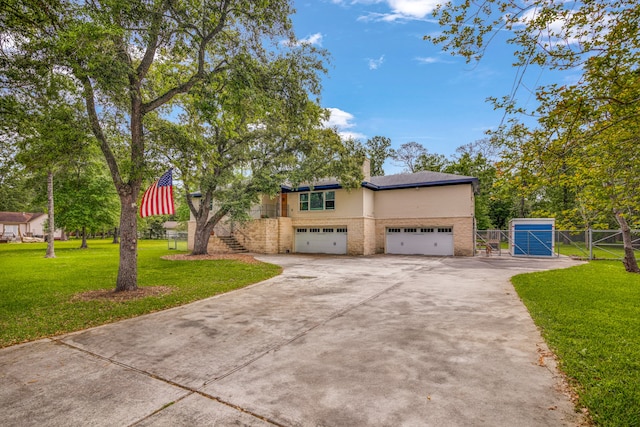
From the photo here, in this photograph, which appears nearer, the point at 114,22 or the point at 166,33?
the point at 114,22

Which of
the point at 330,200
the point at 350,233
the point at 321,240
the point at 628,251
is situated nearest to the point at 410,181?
the point at 350,233

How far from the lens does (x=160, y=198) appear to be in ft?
33.2

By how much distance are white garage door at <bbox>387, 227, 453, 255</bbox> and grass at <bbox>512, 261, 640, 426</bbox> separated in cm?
1109

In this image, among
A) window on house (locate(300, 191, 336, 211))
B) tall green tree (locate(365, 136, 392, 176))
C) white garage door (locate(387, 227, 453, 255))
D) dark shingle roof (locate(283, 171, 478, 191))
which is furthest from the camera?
tall green tree (locate(365, 136, 392, 176))

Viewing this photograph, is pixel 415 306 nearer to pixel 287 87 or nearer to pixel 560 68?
pixel 560 68

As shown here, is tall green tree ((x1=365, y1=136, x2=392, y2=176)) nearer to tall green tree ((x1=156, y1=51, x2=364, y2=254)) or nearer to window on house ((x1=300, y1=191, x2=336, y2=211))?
window on house ((x1=300, y1=191, x2=336, y2=211))

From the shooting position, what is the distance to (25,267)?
46.8 feet

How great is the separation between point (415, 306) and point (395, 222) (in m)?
15.5

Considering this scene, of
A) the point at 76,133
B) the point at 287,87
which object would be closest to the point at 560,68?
the point at 287,87

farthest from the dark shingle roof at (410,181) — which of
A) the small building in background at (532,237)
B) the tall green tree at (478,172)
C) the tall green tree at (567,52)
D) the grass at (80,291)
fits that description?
the tall green tree at (567,52)

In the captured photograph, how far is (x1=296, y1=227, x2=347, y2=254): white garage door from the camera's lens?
73.3 ft

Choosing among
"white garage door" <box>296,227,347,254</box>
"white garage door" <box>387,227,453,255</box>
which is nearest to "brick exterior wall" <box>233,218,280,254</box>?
"white garage door" <box>296,227,347,254</box>

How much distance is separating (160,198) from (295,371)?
830cm

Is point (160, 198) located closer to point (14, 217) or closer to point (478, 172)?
point (478, 172)
